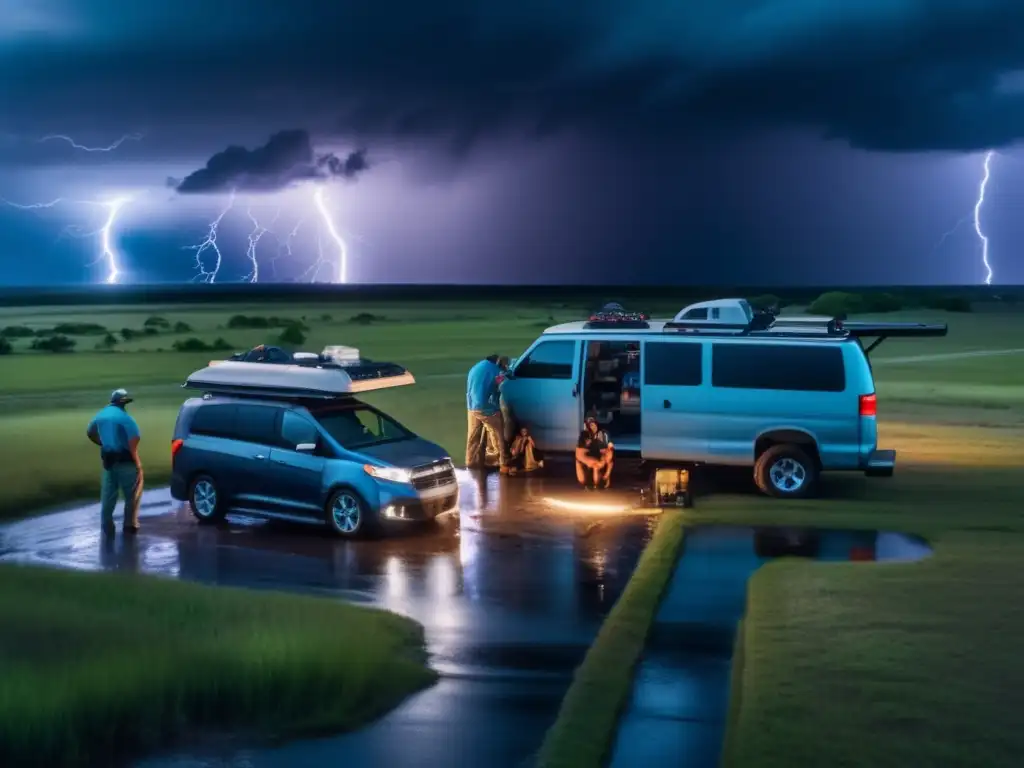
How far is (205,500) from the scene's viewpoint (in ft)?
52.3

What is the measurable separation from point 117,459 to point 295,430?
7.03 feet

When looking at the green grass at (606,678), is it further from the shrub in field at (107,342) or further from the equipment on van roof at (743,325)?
the shrub in field at (107,342)

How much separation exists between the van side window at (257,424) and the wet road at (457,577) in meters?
1.15

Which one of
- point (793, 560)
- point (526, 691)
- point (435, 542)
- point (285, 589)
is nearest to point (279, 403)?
point (435, 542)

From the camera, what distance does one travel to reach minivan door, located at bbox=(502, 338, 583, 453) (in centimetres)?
1873

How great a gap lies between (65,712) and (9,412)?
2685 cm

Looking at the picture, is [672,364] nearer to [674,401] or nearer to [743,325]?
[674,401]

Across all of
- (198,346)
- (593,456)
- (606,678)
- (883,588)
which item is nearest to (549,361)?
(593,456)

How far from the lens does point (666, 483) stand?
55.8 ft

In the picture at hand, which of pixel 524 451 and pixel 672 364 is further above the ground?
pixel 672 364

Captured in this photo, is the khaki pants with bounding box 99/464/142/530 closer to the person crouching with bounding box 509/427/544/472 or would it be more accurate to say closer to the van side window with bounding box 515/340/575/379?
the person crouching with bounding box 509/427/544/472

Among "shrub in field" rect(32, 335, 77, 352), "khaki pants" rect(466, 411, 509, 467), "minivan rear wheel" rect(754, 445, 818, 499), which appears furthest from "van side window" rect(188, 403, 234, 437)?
"shrub in field" rect(32, 335, 77, 352)

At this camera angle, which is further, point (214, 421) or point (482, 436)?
point (482, 436)

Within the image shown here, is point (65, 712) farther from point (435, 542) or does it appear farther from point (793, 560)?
point (793, 560)
